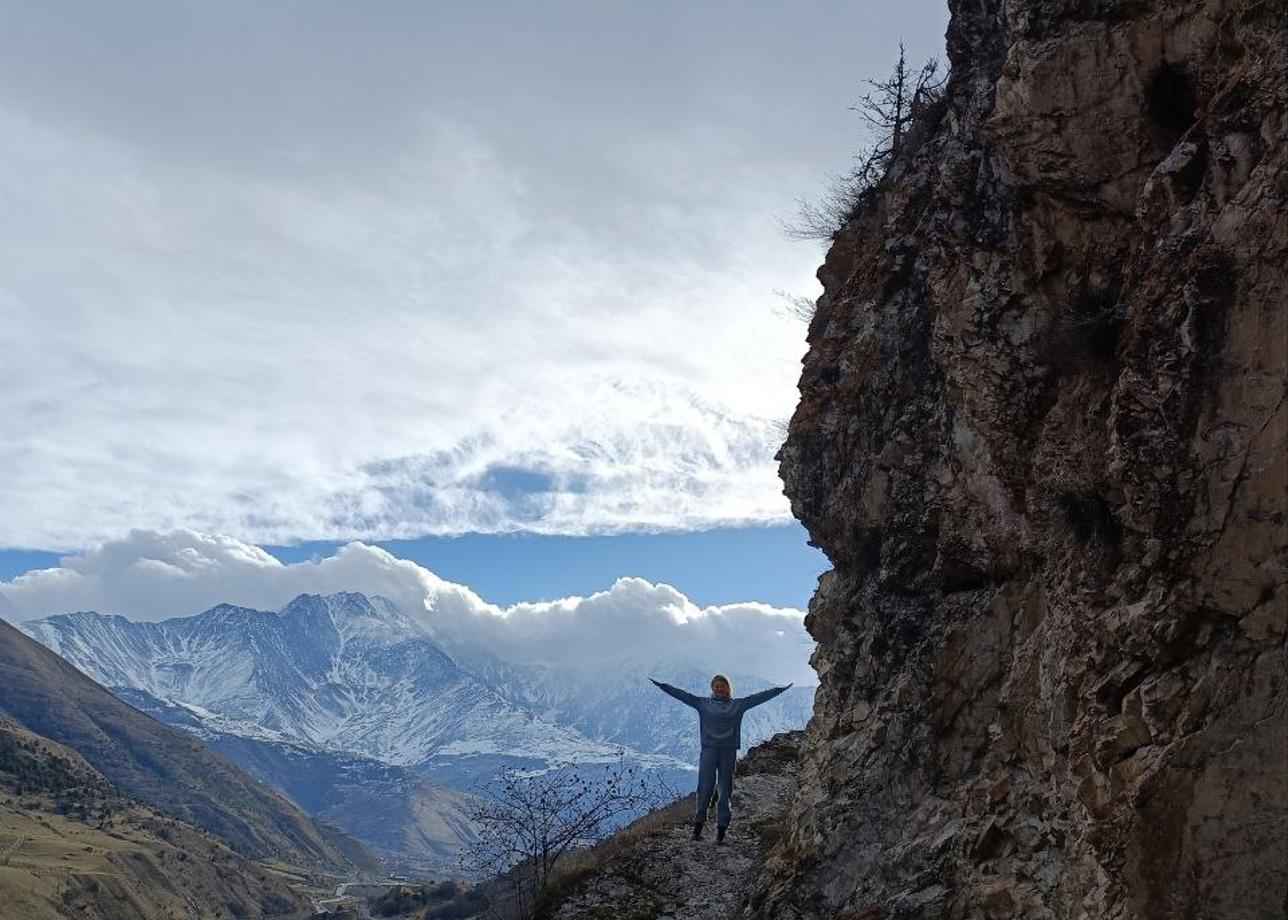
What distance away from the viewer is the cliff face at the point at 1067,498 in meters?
8.27

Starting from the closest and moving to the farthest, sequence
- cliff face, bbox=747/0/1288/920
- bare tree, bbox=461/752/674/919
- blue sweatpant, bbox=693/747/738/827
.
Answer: cliff face, bbox=747/0/1288/920 → blue sweatpant, bbox=693/747/738/827 → bare tree, bbox=461/752/674/919

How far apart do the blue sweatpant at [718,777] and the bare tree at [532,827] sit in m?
1.77

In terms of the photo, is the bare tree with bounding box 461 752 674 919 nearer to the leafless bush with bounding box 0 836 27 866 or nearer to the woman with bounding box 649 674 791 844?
the woman with bounding box 649 674 791 844

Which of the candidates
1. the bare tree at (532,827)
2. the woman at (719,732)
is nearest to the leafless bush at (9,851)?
the bare tree at (532,827)

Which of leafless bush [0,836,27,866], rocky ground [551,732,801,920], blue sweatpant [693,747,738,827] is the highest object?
blue sweatpant [693,747,738,827]

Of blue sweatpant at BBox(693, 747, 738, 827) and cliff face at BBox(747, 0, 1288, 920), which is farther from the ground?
cliff face at BBox(747, 0, 1288, 920)

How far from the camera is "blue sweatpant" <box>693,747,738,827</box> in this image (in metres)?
18.5

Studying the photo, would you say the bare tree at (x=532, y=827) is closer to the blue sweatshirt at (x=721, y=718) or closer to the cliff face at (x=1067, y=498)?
the blue sweatshirt at (x=721, y=718)

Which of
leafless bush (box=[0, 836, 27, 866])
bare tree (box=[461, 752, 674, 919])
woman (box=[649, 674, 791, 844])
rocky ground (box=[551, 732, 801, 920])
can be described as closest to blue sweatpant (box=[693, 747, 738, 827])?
woman (box=[649, 674, 791, 844])

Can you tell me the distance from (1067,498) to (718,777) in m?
9.94

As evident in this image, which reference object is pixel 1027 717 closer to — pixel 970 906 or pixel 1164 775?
pixel 970 906

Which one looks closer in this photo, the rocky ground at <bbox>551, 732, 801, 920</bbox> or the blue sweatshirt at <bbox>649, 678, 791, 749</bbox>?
the rocky ground at <bbox>551, 732, 801, 920</bbox>

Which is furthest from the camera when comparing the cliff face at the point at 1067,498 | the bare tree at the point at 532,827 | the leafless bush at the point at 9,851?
the leafless bush at the point at 9,851

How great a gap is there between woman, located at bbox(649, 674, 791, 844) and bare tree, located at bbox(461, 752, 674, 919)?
2.03 m
